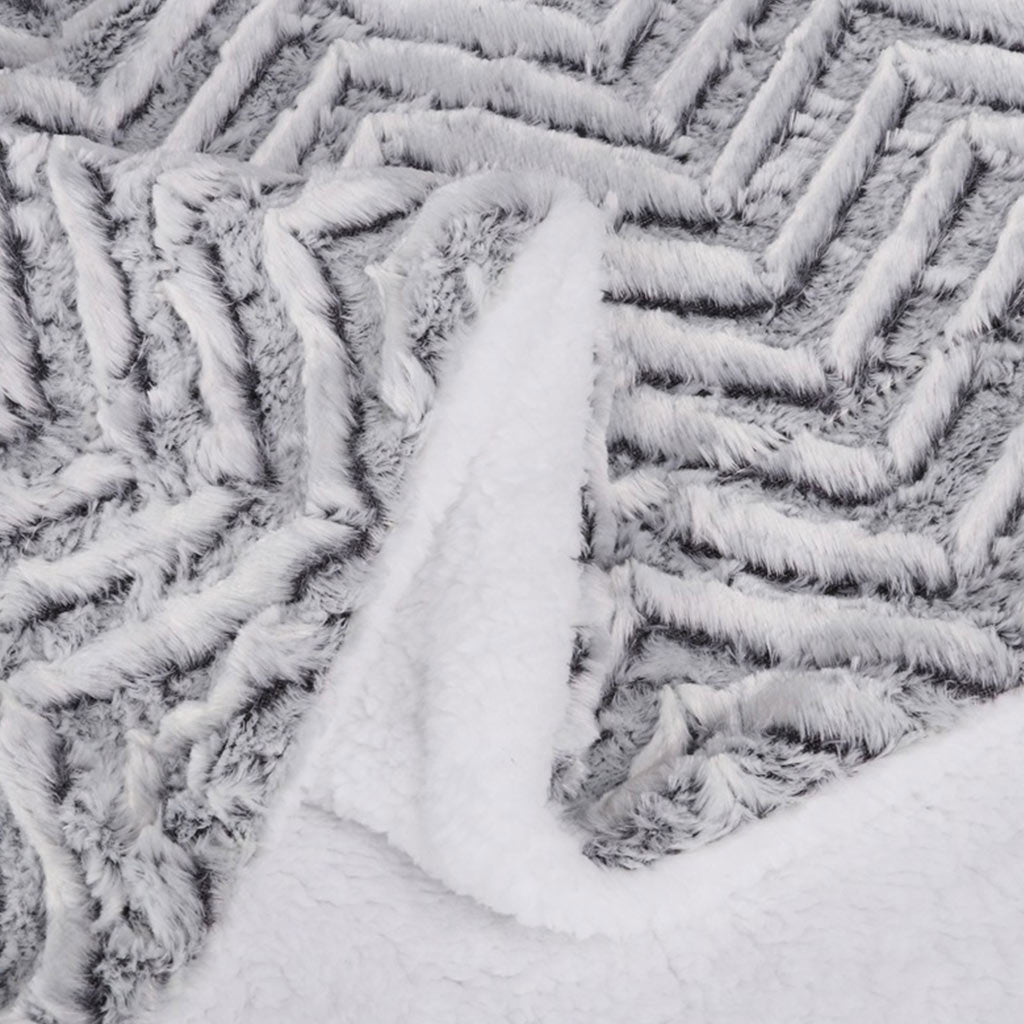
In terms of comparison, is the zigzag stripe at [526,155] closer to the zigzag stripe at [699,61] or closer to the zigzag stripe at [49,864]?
the zigzag stripe at [699,61]

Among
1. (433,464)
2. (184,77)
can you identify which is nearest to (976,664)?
(433,464)

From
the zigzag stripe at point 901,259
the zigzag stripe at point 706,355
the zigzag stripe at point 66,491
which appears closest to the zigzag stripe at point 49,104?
the zigzag stripe at point 66,491

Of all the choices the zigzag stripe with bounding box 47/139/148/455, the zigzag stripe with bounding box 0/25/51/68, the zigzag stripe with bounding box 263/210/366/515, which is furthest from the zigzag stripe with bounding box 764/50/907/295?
the zigzag stripe with bounding box 0/25/51/68

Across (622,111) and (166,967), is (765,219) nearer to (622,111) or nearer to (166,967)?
(622,111)

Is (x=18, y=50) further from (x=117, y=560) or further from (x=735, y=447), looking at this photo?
(x=735, y=447)

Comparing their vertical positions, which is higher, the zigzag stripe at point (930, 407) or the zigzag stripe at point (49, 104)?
the zigzag stripe at point (930, 407)

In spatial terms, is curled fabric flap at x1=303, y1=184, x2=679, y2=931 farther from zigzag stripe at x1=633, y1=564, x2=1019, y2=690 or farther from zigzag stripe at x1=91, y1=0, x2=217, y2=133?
zigzag stripe at x1=91, y1=0, x2=217, y2=133

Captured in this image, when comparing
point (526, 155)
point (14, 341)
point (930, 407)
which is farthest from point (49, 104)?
point (930, 407)
